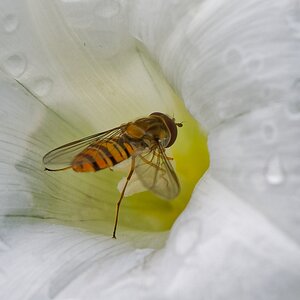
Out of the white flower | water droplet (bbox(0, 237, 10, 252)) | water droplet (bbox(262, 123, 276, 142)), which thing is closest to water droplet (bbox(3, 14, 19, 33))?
the white flower

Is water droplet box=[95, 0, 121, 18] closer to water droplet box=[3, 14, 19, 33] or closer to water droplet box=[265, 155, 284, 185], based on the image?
water droplet box=[3, 14, 19, 33]

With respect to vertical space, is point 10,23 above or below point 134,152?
above

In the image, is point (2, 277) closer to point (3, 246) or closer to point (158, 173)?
point (3, 246)

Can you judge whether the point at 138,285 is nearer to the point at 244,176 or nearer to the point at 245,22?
the point at 244,176

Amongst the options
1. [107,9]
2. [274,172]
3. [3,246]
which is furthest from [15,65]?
[274,172]

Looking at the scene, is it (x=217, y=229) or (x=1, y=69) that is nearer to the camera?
(x=217, y=229)


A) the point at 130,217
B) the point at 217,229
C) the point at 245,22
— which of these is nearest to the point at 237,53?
the point at 245,22

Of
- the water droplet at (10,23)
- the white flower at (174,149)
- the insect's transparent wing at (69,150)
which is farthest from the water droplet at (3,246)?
the water droplet at (10,23)
